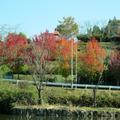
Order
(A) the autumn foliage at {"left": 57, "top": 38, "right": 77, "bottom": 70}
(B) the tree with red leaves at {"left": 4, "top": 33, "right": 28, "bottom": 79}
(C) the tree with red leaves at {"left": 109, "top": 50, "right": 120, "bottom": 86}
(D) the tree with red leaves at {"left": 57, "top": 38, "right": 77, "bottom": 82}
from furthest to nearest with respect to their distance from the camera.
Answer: (B) the tree with red leaves at {"left": 4, "top": 33, "right": 28, "bottom": 79} < (A) the autumn foliage at {"left": 57, "top": 38, "right": 77, "bottom": 70} < (D) the tree with red leaves at {"left": 57, "top": 38, "right": 77, "bottom": 82} < (C) the tree with red leaves at {"left": 109, "top": 50, "right": 120, "bottom": 86}

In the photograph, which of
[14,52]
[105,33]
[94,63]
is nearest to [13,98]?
[94,63]

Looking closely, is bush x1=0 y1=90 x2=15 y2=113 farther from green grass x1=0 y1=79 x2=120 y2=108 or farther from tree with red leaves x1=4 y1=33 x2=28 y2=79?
tree with red leaves x1=4 y1=33 x2=28 y2=79

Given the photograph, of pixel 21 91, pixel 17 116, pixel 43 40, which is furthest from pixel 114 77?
pixel 17 116

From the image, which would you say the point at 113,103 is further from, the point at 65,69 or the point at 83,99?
the point at 65,69

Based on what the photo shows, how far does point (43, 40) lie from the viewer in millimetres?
52531

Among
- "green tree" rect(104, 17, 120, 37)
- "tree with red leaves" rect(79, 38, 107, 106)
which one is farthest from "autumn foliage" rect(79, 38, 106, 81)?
"green tree" rect(104, 17, 120, 37)

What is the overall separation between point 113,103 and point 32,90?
22.3 feet

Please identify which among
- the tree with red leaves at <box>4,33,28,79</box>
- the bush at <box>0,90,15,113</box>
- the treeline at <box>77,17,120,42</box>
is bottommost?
the bush at <box>0,90,15,113</box>

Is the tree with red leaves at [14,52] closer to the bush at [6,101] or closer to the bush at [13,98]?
the bush at [13,98]

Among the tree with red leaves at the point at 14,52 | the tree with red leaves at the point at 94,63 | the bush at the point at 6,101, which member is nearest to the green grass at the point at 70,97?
the bush at the point at 6,101

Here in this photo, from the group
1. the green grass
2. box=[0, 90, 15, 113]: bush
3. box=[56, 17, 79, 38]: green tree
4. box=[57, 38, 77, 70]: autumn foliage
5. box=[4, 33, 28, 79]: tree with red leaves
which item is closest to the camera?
box=[0, 90, 15, 113]: bush

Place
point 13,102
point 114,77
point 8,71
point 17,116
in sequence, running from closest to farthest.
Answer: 1. point 17,116
2. point 13,102
3. point 114,77
4. point 8,71

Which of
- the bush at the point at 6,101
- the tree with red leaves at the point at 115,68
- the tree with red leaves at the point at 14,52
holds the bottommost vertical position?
the bush at the point at 6,101

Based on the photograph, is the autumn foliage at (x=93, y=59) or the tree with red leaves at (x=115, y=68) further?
the autumn foliage at (x=93, y=59)
